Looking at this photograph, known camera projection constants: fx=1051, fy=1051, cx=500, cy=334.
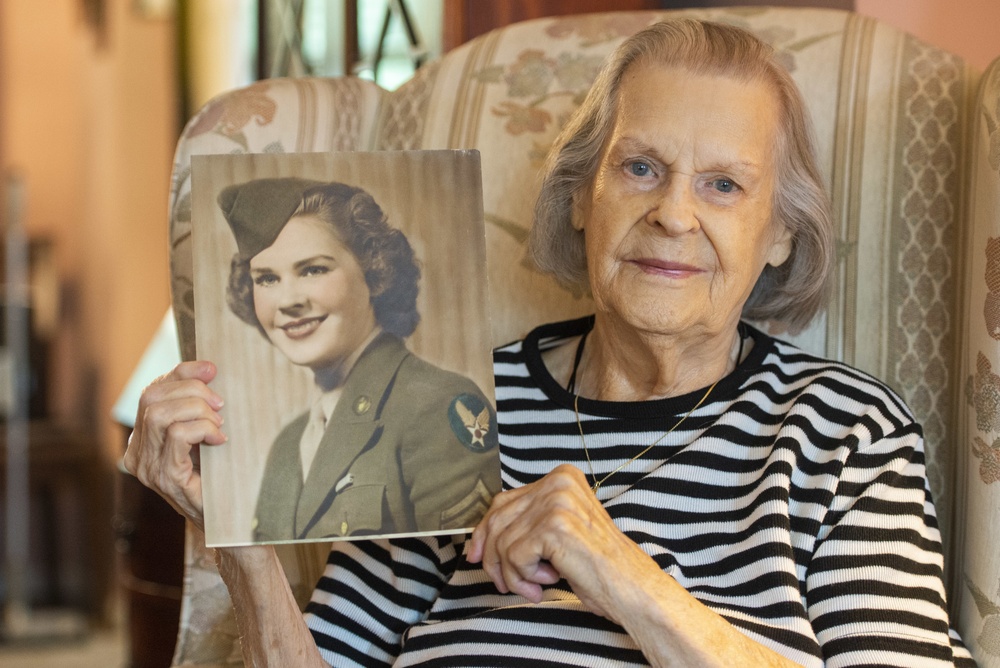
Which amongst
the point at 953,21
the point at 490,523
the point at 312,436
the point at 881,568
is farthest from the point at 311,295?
the point at 953,21

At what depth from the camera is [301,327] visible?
939 mm

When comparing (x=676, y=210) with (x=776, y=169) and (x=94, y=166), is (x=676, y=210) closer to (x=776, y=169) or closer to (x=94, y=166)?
(x=776, y=169)

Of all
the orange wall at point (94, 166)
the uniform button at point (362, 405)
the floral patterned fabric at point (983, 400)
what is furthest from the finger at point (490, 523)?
the orange wall at point (94, 166)

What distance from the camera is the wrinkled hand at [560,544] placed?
0.89 m

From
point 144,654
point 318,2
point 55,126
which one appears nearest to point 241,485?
point 144,654

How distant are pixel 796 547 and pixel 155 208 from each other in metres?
3.11

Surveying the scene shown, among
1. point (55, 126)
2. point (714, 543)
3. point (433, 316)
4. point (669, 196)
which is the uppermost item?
point (55, 126)

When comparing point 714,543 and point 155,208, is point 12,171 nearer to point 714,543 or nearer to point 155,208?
point 155,208

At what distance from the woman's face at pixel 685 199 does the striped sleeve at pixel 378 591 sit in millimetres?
345

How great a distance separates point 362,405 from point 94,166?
3230 millimetres

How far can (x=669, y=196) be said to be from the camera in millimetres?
1076

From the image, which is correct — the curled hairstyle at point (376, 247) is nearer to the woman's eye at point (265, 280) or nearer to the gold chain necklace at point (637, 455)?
the woman's eye at point (265, 280)

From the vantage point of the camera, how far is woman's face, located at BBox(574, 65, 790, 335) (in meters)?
1.08

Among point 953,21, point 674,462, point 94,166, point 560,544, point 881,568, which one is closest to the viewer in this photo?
point 560,544
